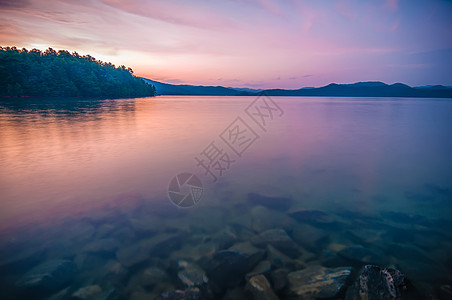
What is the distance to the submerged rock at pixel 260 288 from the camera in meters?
4.34

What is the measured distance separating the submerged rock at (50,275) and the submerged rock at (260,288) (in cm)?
405

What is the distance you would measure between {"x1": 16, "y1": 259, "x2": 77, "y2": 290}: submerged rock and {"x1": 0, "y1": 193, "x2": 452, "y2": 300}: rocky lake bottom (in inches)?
0.8

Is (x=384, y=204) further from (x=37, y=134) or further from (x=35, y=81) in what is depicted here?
(x=35, y=81)

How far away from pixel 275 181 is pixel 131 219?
666 cm

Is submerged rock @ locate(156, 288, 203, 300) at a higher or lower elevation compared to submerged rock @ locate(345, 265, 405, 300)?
lower

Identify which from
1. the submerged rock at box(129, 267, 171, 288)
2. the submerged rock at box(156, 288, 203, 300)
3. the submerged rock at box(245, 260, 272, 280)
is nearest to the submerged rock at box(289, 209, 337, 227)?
the submerged rock at box(245, 260, 272, 280)

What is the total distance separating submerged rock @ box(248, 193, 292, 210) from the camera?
8.40 m

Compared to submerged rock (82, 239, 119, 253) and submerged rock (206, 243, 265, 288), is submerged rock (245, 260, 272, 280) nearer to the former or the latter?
submerged rock (206, 243, 265, 288)

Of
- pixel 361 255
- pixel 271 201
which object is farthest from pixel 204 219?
pixel 361 255

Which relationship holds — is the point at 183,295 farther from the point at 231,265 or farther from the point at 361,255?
the point at 361,255

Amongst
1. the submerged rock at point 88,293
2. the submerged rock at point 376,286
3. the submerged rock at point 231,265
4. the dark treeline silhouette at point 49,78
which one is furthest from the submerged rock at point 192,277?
the dark treeline silhouette at point 49,78

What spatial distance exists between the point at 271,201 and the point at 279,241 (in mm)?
2765

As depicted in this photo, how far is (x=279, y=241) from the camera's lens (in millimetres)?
6125

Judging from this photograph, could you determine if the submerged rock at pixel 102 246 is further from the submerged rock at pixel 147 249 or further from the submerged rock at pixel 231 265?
the submerged rock at pixel 231 265
